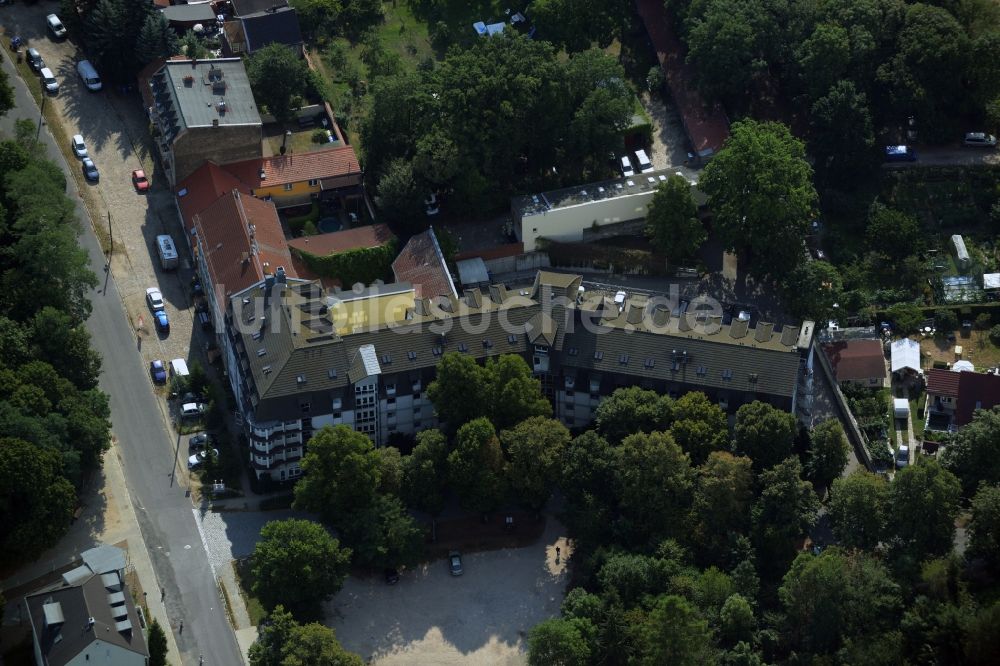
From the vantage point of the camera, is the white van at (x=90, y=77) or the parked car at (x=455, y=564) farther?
the white van at (x=90, y=77)

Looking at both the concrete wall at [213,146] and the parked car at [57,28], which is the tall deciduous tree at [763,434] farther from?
the parked car at [57,28]

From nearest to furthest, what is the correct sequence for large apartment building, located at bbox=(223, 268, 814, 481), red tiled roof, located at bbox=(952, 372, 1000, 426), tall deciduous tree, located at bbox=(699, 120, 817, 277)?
large apartment building, located at bbox=(223, 268, 814, 481) < red tiled roof, located at bbox=(952, 372, 1000, 426) < tall deciduous tree, located at bbox=(699, 120, 817, 277)

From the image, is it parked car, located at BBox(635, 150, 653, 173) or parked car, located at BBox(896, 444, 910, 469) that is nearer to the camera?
parked car, located at BBox(896, 444, 910, 469)

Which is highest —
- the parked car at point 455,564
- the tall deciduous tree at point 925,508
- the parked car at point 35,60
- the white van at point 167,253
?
the parked car at point 35,60

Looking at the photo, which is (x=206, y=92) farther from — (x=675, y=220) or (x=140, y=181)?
(x=675, y=220)

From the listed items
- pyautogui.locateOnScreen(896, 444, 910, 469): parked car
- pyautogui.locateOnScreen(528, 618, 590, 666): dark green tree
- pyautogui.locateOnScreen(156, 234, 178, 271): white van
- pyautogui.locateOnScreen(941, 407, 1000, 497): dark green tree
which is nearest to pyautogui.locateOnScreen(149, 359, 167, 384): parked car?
pyautogui.locateOnScreen(156, 234, 178, 271): white van

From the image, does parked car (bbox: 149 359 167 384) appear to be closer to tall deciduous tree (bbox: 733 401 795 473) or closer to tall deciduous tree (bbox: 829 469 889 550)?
tall deciduous tree (bbox: 733 401 795 473)

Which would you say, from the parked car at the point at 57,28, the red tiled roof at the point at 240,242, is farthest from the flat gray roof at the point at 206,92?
the parked car at the point at 57,28
